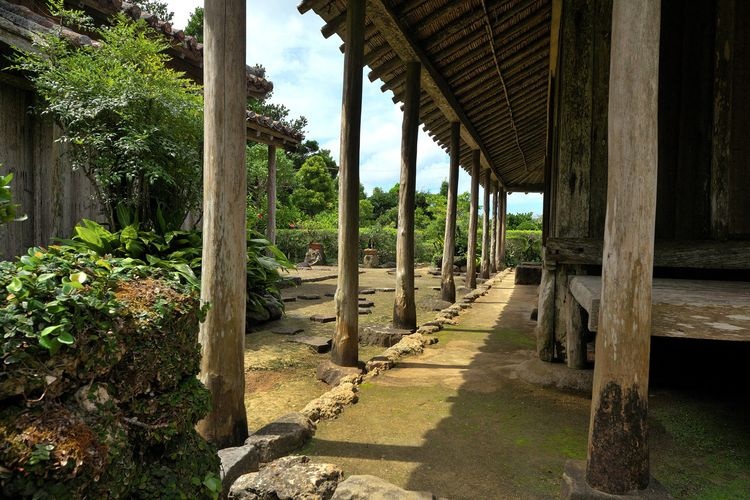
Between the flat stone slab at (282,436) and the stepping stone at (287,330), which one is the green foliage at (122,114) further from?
the flat stone slab at (282,436)

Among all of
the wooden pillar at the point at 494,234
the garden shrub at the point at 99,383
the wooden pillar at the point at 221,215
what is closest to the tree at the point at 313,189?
the wooden pillar at the point at 494,234

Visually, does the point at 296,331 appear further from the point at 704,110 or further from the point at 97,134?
the point at 704,110

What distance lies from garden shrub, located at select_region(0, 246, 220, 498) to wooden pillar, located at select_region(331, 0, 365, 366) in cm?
248

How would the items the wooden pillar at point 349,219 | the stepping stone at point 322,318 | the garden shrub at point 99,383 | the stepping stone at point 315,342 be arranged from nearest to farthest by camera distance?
the garden shrub at point 99,383 < the wooden pillar at point 349,219 < the stepping stone at point 315,342 < the stepping stone at point 322,318

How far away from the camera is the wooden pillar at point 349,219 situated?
4684mm

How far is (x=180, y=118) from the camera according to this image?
5.84 meters

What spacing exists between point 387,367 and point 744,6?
461cm

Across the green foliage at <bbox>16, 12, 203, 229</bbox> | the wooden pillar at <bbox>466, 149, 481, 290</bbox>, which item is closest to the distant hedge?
the wooden pillar at <bbox>466, 149, 481, 290</bbox>

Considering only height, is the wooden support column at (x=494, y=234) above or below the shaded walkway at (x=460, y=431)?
above

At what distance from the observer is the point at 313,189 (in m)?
29.8

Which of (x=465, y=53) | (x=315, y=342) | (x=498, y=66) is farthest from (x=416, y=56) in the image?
(x=315, y=342)

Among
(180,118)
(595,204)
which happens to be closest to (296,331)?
(180,118)

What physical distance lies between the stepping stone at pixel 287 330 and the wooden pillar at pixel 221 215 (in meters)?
3.88

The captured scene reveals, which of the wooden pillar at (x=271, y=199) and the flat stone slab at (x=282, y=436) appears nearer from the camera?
the flat stone slab at (x=282, y=436)
